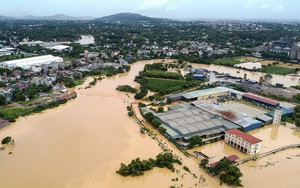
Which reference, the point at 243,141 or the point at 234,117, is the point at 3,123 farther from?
the point at 234,117

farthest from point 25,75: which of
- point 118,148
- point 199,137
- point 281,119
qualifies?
point 281,119

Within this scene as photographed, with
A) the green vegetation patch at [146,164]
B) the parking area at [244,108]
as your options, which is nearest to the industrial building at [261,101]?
the parking area at [244,108]

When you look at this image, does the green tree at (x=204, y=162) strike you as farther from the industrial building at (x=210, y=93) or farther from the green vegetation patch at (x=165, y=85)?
the green vegetation patch at (x=165, y=85)

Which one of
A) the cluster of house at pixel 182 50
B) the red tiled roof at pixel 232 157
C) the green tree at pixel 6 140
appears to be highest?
the cluster of house at pixel 182 50

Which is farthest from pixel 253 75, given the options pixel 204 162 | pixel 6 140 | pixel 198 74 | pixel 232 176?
pixel 6 140

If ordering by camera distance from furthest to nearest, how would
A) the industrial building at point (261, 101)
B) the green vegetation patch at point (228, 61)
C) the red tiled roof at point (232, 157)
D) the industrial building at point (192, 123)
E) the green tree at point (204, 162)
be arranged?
1. the green vegetation patch at point (228, 61)
2. the industrial building at point (261, 101)
3. the industrial building at point (192, 123)
4. the red tiled roof at point (232, 157)
5. the green tree at point (204, 162)

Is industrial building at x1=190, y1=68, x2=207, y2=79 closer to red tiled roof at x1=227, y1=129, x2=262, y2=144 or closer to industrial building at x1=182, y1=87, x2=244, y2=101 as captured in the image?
industrial building at x1=182, y1=87, x2=244, y2=101

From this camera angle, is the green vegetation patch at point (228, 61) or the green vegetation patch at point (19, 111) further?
the green vegetation patch at point (228, 61)
